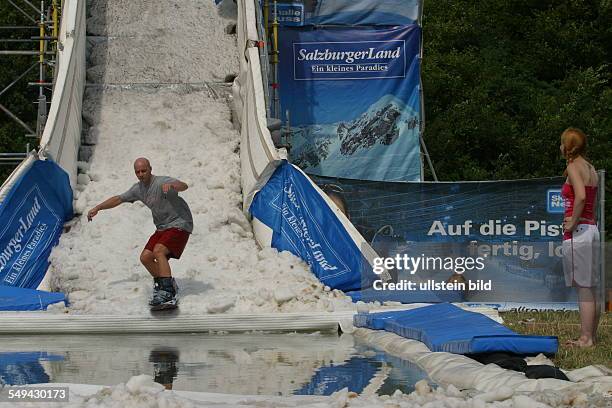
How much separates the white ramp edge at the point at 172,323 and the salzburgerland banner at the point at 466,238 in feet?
2.19

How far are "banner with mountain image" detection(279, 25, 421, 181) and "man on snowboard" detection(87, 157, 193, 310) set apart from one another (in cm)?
1016

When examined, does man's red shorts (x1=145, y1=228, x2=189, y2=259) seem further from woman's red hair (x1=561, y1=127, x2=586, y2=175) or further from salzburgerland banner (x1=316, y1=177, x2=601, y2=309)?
woman's red hair (x1=561, y1=127, x2=586, y2=175)

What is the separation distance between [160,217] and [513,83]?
78.1ft

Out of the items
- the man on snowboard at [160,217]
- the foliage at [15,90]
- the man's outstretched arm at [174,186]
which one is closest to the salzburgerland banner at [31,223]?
the man on snowboard at [160,217]

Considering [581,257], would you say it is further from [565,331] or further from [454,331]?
[565,331]

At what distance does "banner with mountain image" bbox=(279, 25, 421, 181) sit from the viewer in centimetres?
2192

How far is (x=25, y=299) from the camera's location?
453 inches

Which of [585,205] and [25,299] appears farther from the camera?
[25,299]

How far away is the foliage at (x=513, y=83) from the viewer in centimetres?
3125

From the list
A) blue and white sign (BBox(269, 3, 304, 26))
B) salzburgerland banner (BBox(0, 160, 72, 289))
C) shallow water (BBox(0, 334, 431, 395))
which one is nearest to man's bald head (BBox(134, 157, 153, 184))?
shallow water (BBox(0, 334, 431, 395))

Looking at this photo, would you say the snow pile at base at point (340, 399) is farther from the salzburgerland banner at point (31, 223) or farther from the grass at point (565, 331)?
the salzburgerland banner at point (31, 223)

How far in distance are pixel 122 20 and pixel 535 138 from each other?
1486cm

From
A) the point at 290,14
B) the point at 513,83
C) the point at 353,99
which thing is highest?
the point at 513,83

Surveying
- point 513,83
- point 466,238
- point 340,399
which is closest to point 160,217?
point 466,238
